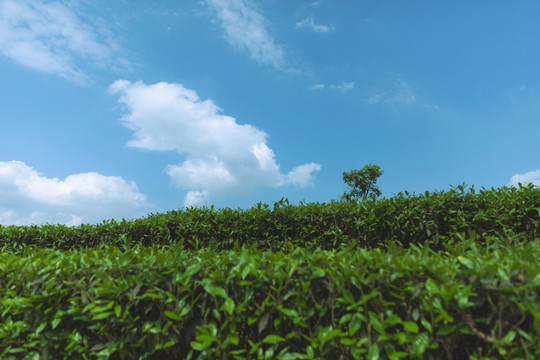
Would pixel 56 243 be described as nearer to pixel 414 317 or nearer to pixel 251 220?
pixel 251 220

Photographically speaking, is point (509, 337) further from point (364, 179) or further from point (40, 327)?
point (364, 179)

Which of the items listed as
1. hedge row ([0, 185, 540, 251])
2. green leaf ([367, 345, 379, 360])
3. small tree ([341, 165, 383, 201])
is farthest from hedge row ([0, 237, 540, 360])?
small tree ([341, 165, 383, 201])

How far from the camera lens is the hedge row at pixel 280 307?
8.31 feet

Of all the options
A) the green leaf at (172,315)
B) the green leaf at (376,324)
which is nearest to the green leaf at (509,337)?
the green leaf at (376,324)

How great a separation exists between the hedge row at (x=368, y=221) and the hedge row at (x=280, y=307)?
8.63 ft

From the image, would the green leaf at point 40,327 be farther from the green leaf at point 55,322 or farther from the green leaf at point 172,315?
the green leaf at point 172,315

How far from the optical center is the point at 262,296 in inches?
116

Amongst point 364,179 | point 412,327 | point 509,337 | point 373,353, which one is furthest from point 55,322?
point 364,179

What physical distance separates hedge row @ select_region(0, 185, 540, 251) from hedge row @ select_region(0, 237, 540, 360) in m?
2.63

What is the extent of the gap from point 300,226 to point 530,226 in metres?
4.39

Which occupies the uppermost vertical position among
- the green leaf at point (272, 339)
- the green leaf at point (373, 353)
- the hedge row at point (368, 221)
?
the hedge row at point (368, 221)

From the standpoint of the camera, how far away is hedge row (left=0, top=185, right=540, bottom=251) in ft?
21.8

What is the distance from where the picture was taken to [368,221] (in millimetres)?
7000

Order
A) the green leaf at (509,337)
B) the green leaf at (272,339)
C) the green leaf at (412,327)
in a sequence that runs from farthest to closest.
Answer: the green leaf at (272,339) → the green leaf at (412,327) → the green leaf at (509,337)
